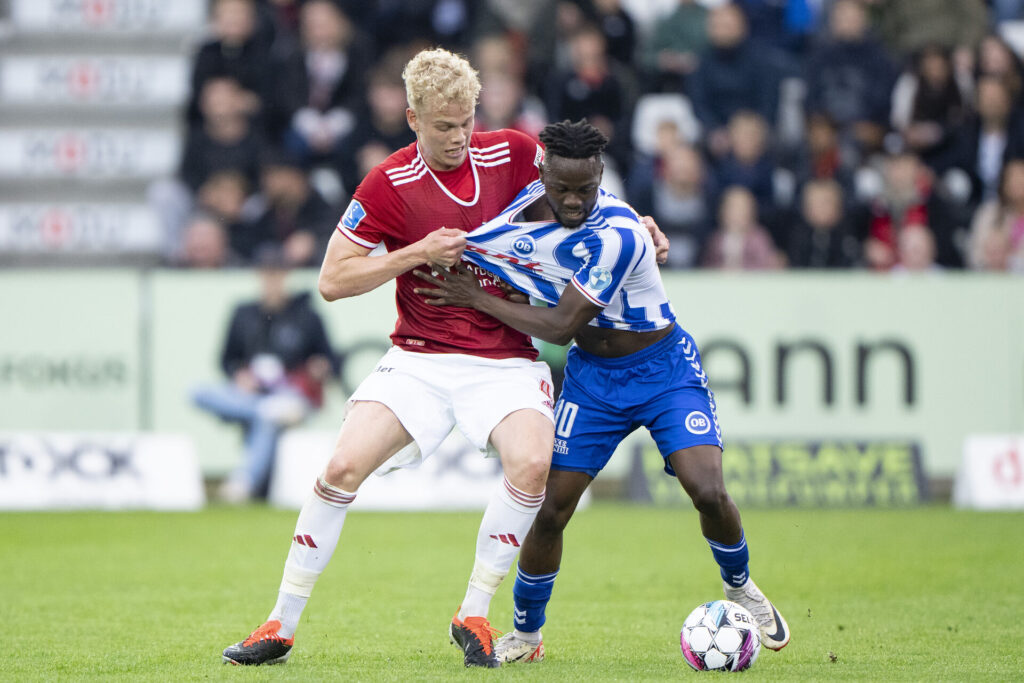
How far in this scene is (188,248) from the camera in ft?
48.5

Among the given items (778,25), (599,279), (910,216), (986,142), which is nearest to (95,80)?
(778,25)

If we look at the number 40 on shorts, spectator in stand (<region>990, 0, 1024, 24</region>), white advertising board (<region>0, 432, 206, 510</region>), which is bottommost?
white advertising board (<region>0, 432, 206, 510</region>)

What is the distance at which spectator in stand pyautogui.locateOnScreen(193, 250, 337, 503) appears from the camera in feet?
45.7

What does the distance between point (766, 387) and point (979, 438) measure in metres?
1.97

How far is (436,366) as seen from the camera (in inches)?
253

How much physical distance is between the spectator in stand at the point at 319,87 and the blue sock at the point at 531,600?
967 cm

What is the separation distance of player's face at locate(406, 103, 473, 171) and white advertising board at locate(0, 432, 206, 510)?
792cm

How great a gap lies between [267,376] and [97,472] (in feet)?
5.66

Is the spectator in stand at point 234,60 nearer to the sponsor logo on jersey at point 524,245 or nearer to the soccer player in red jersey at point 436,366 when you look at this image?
the soccer player in red jersey at point 436,366

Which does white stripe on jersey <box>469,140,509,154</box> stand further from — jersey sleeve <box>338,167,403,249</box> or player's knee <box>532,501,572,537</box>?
player's knee <box>532,501,572,537</box>

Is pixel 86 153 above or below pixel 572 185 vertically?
below

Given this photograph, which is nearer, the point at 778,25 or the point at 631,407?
the point at 631,407

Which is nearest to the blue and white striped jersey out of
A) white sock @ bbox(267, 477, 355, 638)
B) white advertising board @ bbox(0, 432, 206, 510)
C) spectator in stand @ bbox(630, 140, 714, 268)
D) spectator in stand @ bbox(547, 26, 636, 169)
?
white sock @ bbox(267, 477, 355, 638)

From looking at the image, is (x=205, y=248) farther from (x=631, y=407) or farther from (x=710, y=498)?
(x=710, y=498)
